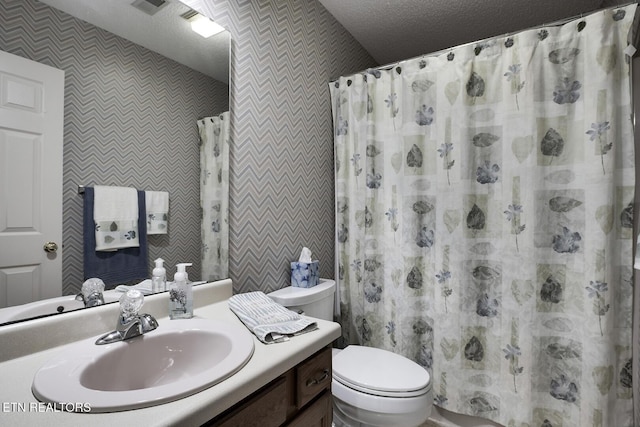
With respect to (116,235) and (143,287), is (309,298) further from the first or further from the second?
(116,235)

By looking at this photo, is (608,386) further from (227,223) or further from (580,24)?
(227,223)

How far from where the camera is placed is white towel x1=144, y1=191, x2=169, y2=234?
1.10m

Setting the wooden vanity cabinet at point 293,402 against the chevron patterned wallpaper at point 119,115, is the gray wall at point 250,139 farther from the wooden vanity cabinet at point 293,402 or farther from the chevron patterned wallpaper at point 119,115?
the wooden vanity cabinet at point 293,402

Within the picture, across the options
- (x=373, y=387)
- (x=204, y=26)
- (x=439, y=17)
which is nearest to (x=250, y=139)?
(x=204, y=26)

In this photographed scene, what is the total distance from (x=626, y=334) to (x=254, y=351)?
1583 millimetres

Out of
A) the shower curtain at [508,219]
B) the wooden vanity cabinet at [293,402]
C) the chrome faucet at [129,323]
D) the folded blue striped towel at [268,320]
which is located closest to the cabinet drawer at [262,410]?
the wooden vanity cabinet at [293,402]

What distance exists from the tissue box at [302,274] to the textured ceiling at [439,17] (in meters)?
1.58

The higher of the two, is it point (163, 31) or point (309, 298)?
point (163, 31)

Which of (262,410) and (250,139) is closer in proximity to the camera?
(262,410)

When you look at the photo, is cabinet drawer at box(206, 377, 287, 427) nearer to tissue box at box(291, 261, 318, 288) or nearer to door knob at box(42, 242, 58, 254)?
door knob at box(42, 242, 58, 254)

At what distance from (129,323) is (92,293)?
0.63 ft

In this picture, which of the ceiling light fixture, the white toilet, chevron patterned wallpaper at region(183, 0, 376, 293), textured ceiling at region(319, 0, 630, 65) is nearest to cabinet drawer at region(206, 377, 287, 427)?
the white toilet

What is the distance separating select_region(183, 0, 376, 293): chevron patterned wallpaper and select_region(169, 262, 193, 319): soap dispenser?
0.32 meters

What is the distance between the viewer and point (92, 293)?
0.94 m
